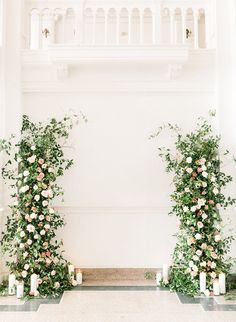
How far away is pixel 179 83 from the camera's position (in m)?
5.35

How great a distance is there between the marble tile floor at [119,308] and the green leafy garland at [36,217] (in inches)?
11.6

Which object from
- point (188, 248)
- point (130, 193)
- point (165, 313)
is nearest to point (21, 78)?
point (130, 193)

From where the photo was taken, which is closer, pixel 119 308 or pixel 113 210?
pixel 119 308

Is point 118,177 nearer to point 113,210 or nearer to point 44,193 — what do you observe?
point 113,210

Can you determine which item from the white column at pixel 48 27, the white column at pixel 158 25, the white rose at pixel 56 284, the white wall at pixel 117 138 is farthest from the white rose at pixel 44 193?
the white column at pixel 158 25

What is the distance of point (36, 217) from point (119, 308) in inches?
58.3

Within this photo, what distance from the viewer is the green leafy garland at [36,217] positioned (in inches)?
182

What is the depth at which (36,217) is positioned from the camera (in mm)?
4668

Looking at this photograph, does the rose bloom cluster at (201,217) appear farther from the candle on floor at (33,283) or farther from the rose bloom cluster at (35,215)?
the candle on floor at (33,283)

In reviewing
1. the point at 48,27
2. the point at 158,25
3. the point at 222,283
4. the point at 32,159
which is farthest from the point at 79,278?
the point at 48,27

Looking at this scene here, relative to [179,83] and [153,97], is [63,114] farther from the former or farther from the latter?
[179,83]

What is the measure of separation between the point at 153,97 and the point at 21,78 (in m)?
1.89

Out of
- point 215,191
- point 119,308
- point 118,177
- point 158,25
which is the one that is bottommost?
point 119,308

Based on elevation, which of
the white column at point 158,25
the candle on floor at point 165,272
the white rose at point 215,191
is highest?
the white column at point 158,25
